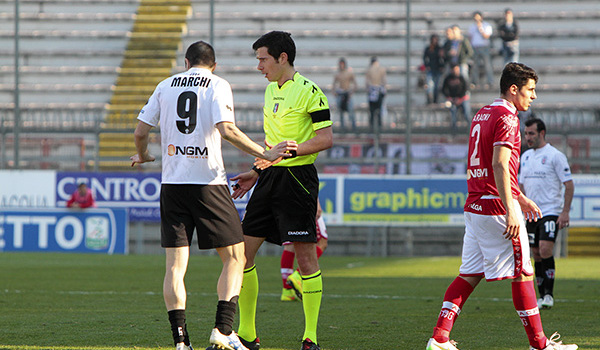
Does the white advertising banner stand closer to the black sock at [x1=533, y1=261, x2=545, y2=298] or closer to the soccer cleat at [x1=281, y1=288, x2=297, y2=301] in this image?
the soccer cleat at [x1=281, y1=288, x2=297, y2=301]

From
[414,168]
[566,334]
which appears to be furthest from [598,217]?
[566,334]

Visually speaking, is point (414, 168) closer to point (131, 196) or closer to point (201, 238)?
point (131, 196)

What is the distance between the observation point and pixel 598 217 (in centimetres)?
1948

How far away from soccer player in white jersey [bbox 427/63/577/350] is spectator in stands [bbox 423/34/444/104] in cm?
1722

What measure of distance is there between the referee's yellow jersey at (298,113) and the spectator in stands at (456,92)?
1504 centimetres

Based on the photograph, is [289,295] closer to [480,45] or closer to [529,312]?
[529,312]

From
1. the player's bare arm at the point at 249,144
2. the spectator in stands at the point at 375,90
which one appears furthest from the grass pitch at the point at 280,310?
the spectator in stands at the point at 375,90

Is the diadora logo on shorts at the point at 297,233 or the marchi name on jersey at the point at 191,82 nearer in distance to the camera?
the marchi name on jersey at the point at 191,82

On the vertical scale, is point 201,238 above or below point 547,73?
below

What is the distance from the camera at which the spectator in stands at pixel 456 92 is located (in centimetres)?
2212

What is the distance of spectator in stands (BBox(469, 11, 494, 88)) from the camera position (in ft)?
79.6

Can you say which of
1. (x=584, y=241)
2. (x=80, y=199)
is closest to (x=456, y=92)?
(x=584, y=241)

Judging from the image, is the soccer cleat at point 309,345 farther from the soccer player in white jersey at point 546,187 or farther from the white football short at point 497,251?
the soccer player in white jersey at point 546,187

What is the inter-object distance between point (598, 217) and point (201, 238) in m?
14.7
